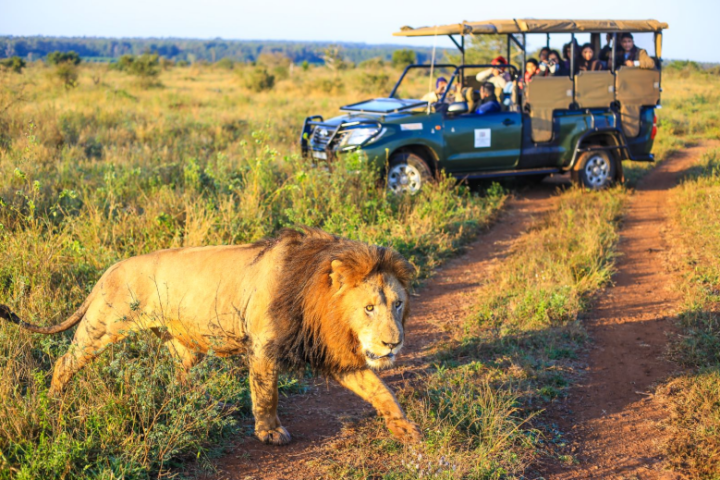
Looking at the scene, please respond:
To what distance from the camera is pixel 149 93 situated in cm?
2028

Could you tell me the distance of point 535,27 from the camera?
29.6 feet

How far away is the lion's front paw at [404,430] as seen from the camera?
11.1ft

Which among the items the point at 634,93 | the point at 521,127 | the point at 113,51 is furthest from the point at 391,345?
the point at 113,51

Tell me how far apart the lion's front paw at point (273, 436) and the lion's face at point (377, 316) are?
27.5 inches

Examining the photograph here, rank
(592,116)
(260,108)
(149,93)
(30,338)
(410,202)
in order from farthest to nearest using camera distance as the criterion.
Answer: (149,93), (260,108), (592,116), (410,202), (30,338)

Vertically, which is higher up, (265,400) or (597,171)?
(597,171)

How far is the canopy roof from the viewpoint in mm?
9008

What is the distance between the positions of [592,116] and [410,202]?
3587 millimetres

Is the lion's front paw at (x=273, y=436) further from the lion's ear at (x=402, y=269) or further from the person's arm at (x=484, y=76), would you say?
the person's arm at (x=484, y=76)

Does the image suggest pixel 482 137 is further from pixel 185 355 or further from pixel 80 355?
pixel 80 355

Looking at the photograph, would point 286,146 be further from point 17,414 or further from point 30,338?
point 17,414

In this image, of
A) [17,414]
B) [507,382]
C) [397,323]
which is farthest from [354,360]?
[17,414]

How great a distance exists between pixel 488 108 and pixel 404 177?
1.70 meters

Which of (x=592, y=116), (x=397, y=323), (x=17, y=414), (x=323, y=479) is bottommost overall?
(x=323, y=479)
